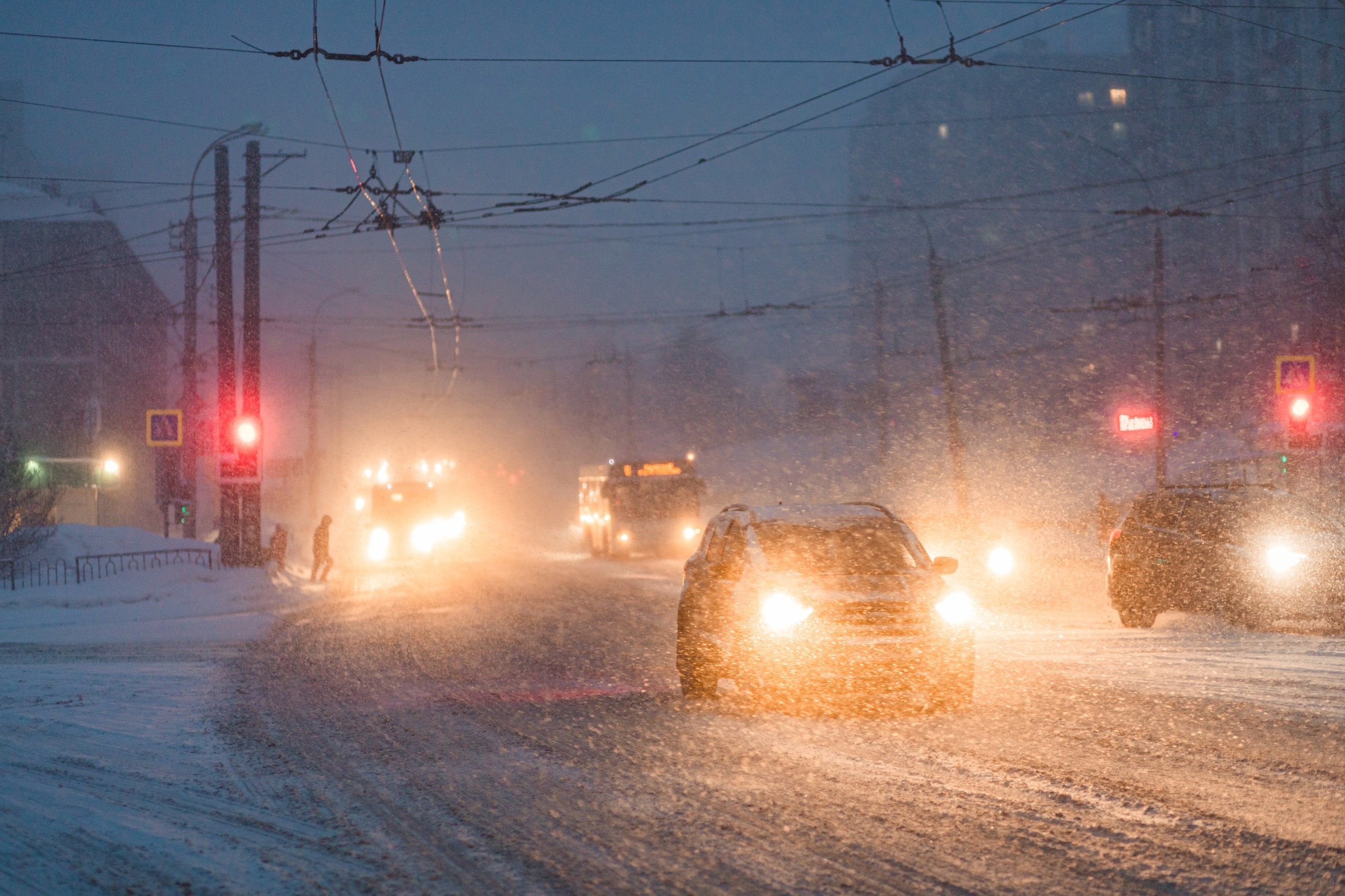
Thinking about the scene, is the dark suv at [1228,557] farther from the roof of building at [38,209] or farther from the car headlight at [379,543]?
the roof of building at [38,209]

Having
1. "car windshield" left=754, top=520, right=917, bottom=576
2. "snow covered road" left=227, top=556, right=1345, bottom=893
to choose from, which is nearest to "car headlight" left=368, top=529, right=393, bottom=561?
"snow covered road" left=227, top=556, right=1345, bottom=893

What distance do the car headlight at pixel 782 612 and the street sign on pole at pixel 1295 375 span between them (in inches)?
617

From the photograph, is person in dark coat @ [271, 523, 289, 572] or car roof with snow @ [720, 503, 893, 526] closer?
car roof with snow @ [720, 503, 893, 526]

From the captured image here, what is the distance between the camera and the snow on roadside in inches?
228

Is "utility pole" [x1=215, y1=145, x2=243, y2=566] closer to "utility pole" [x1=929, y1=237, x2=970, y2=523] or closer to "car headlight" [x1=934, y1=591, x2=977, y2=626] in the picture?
"utility pole" [x1=929, y1=237, x2=970, y2=523]

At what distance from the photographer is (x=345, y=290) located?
41938mm

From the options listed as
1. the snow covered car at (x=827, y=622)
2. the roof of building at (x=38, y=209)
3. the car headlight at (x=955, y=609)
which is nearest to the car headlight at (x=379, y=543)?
the roof of building at (x=38, y=209)

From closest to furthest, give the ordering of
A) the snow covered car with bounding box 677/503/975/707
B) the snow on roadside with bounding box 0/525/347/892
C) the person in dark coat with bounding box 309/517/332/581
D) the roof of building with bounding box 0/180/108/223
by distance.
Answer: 1. the snow on roadside with bounding box 0/525/347/892
2. the snow covered car with bounding box 677/503/975/707
3. the person in dark coat with bounding box 309/517/332/581
4. the roof of building with bounding box 0/180/108/223

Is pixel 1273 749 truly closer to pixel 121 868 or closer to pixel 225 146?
pixel 121 868

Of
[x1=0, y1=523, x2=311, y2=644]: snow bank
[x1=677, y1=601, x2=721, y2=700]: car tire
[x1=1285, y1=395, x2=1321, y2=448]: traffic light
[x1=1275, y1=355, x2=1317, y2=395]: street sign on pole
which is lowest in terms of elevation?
[x1=0, y1=523, x2=311, y2=644]: snow bank

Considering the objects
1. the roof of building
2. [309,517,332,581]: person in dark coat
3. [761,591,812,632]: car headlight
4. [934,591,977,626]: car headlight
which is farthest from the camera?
the roof of building

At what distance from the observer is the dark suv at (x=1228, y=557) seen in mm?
15492

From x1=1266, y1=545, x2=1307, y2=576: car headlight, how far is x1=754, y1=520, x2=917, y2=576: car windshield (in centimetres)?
668

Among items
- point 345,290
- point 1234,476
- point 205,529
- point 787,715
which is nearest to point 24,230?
point 205,529
